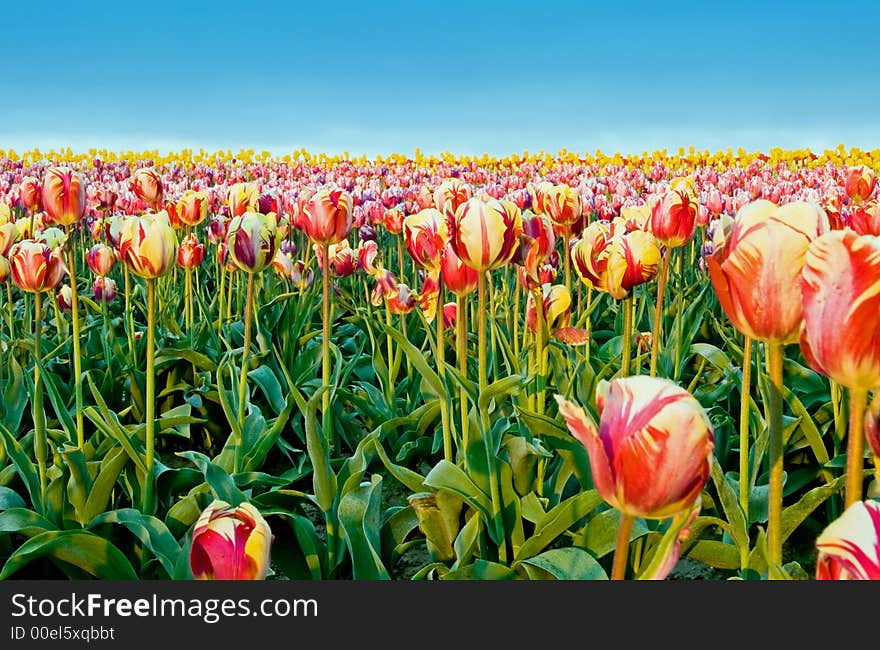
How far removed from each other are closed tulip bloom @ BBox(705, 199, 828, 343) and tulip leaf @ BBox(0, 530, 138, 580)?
156 cm

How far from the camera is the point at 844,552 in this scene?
816 millimetres

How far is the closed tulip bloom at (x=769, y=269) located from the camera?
104 centimetres

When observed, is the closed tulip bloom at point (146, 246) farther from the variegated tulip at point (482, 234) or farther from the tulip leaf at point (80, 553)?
the variegated tulip at point (482, 234)

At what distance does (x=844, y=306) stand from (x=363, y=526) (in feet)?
4.51

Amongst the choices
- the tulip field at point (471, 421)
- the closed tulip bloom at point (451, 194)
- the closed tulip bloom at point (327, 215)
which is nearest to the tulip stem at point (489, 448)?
the tulip field at point (471, 421)

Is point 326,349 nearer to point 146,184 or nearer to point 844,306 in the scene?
point 844,306

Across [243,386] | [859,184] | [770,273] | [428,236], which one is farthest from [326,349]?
[859,184]

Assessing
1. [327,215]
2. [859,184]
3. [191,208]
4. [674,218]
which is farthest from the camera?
[859,184]

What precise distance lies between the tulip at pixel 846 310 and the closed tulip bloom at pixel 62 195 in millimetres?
2392

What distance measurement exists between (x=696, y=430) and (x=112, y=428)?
6.20 ft

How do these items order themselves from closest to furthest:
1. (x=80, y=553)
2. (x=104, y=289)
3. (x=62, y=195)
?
(x=80, y=553) < (x=62, y=195) < (x=104, y=289)

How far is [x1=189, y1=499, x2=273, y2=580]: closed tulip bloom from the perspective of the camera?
102 cm

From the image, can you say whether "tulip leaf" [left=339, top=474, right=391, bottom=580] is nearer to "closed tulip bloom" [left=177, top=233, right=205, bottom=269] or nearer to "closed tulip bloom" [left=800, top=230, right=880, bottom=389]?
"closed tulip bloom" [left=800, top=230, right=880, bottom=389]

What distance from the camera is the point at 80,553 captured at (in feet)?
6.73
